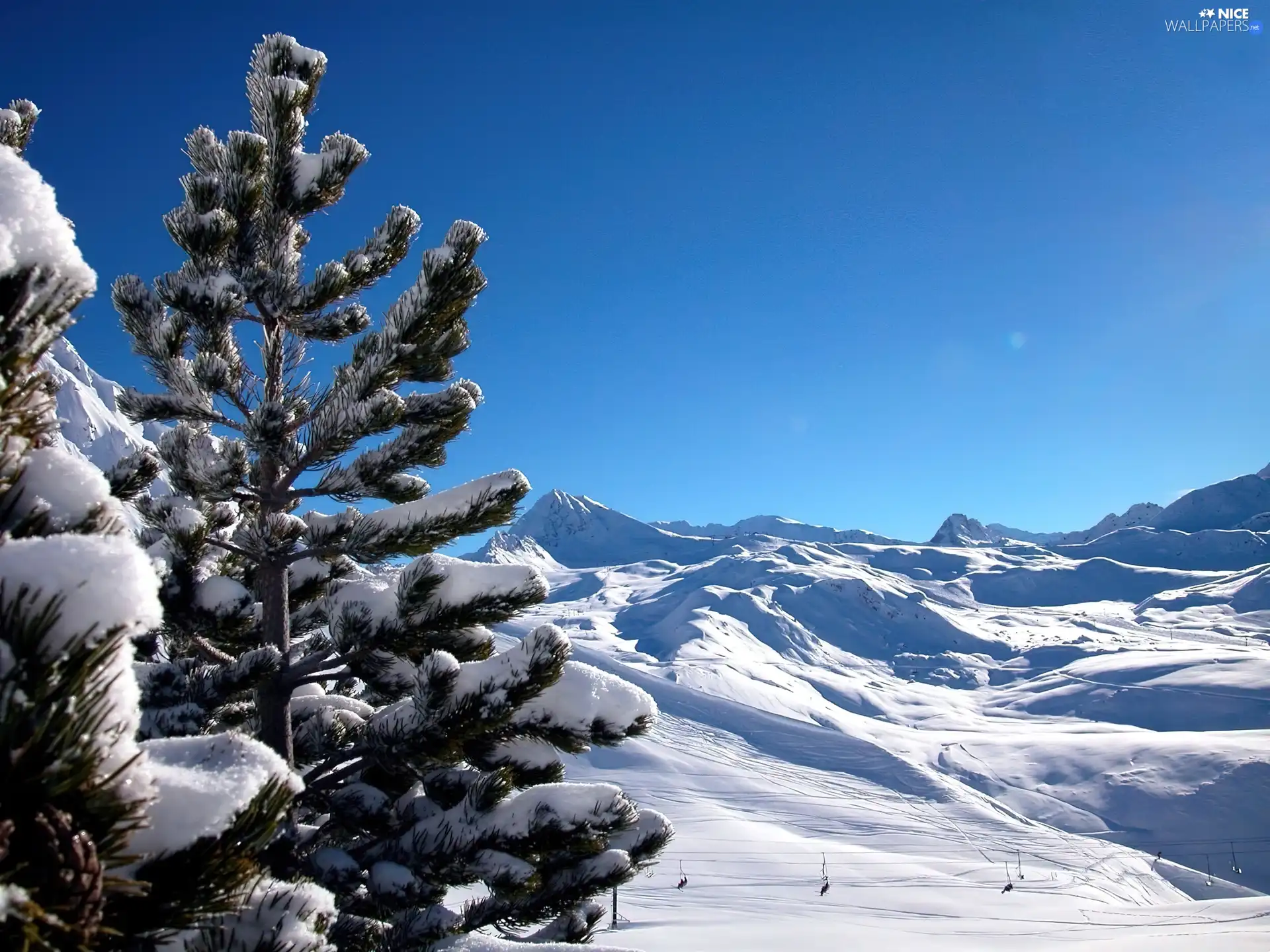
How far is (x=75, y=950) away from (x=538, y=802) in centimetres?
275

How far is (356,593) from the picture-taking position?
418 centimetres

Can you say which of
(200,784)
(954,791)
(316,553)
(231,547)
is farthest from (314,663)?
(954,791)

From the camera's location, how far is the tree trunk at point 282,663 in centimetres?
429

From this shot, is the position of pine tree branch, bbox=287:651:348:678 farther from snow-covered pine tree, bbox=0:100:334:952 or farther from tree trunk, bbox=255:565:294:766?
snow-covered pine tree, bbox=0:100:334:952

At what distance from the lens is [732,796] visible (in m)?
115

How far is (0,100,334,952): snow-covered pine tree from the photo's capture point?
44.5 inches

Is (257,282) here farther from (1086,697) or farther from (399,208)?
(1086,697)

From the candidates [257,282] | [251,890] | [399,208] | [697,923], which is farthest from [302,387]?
[697,923]

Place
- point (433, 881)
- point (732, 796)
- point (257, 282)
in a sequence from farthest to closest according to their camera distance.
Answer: point (732, 796), point (257, 282), point (433, 881)

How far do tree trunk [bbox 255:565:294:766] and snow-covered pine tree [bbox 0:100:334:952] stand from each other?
292 centimetres

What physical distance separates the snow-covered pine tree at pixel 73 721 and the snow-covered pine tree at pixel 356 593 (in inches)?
86.7

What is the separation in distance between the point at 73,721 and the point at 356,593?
3.10 m

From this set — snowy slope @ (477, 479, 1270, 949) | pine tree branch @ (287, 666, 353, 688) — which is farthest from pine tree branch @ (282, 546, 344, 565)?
snowy slope @ (477, 479, 1270, 949)

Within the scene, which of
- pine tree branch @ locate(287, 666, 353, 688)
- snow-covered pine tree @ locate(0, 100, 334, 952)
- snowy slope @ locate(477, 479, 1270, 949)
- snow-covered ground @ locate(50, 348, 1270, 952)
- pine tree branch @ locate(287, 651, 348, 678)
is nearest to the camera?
snow-covered pine tree @ locate(0, 100, 334, 952)
